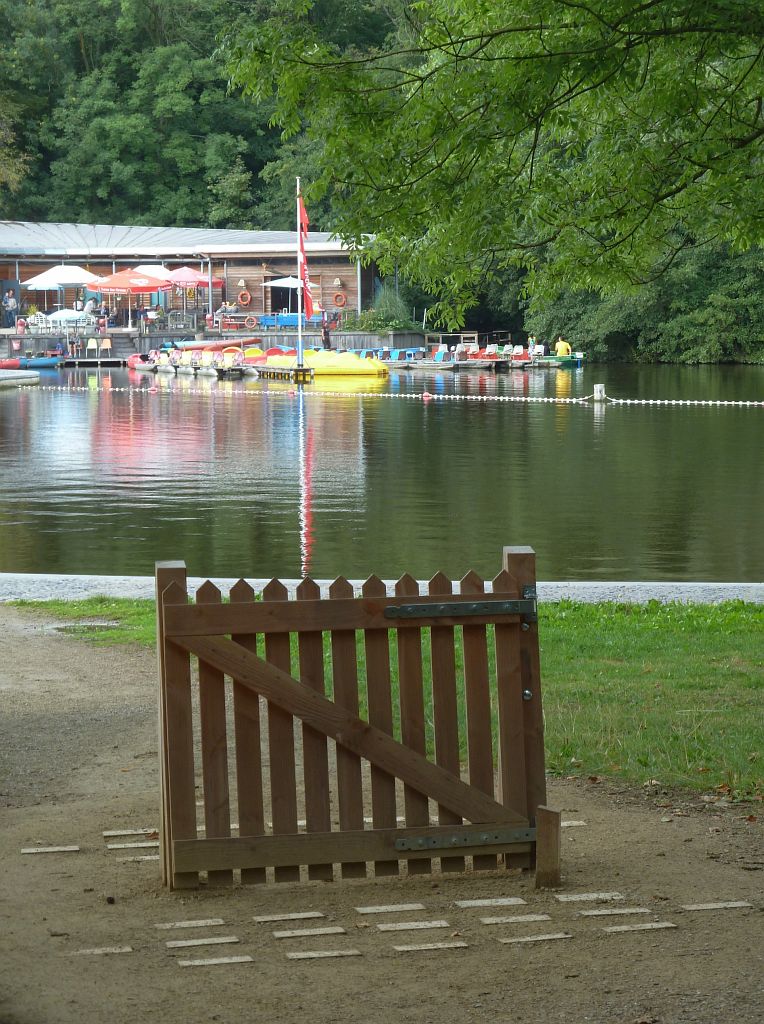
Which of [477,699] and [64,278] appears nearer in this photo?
[477,699]

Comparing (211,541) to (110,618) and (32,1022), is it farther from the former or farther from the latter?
(32,1022)

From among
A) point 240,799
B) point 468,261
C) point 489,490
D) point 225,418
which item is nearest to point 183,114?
point 225,418

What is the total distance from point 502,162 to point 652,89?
1.28m

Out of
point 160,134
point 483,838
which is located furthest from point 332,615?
point 160,134

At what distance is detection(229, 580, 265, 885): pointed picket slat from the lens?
512cm

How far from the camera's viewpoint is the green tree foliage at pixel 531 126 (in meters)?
8.11

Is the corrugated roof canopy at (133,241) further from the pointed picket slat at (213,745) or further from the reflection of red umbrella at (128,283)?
the pointed picket slat at (213,745)

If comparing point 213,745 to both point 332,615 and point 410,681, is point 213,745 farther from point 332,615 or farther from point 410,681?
point 410,681

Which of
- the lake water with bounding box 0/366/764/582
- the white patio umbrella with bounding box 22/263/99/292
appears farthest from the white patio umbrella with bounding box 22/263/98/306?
the lake water with bounding box 0/366/764/582

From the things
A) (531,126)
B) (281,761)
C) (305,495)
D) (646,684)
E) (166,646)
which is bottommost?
(646,684)

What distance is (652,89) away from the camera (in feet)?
32.8

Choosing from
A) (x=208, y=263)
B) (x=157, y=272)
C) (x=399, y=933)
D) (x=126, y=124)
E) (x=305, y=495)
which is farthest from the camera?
(x=126, y=124)

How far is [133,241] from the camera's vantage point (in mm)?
71875

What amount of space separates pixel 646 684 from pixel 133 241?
→ 66.6 meters
